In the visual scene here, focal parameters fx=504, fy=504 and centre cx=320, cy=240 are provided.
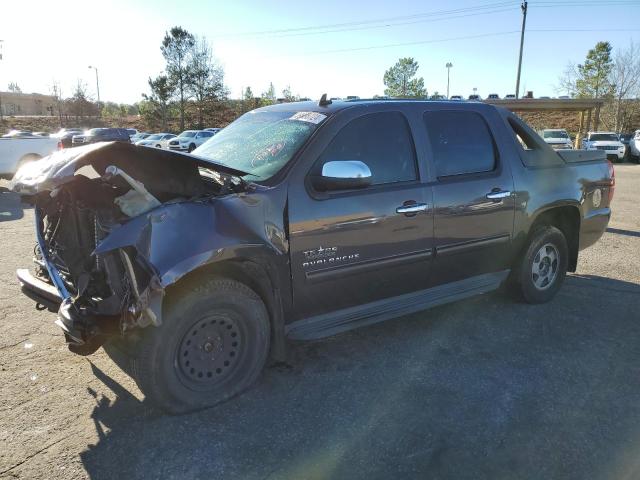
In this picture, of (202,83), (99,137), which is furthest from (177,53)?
(99,137)

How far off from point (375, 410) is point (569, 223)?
327 cm

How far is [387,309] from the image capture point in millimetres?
3869

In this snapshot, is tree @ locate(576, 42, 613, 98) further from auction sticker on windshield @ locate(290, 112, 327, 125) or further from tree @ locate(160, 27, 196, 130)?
auction sticker on windshield @ locate(290, 112, 327, 125)

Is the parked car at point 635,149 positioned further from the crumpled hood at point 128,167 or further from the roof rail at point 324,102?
the crumpled hood at point 128,167

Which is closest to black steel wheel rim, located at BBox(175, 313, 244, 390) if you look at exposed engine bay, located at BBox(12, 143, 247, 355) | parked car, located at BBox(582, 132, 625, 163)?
exposed engine bay, located at BBox(12, 143, 247, 355)

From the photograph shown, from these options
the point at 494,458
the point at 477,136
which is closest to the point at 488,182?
the point at 477,136

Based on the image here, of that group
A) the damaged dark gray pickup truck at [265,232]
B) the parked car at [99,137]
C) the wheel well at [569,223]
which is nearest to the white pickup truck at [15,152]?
the parked car at [99,137]

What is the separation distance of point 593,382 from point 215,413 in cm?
260

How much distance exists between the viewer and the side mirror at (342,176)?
3279 mm

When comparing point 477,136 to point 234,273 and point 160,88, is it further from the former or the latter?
point 160,88

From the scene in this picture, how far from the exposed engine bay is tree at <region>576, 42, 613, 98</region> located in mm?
58585

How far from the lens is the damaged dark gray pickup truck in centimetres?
290

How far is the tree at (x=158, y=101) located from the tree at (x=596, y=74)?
44497 mm

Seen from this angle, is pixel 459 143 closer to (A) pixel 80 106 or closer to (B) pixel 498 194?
(B) pixel 498 194
